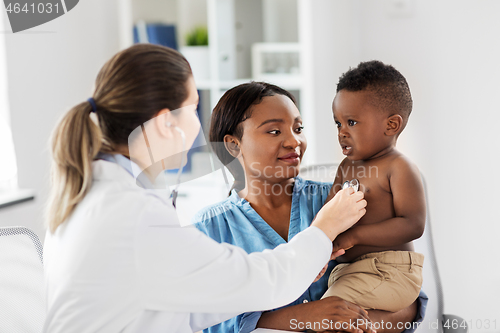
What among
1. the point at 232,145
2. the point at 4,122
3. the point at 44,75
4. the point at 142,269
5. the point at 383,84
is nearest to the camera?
the point at 142,269

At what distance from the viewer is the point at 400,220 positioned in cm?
79

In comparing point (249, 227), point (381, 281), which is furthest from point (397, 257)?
point (249, 227)

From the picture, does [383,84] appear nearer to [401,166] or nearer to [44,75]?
[401,166]

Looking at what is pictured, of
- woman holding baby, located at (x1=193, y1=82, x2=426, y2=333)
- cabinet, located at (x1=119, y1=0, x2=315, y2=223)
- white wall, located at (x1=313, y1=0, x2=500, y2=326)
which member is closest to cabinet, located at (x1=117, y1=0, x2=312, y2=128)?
cabinet, located at (x1=119, y1=0, x2=315, y2=223)

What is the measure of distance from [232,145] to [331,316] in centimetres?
35

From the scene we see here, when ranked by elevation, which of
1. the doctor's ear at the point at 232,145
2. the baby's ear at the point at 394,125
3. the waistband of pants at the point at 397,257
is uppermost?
the baby's ear at the point at 394,125

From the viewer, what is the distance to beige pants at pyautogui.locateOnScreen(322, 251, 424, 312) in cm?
80

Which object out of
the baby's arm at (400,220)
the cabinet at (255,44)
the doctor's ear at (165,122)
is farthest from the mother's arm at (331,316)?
the cabinet at (255,44)

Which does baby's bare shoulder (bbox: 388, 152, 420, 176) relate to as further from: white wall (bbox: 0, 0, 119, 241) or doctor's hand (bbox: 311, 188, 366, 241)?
white wall (bbox: 0, 0, 119, 241)

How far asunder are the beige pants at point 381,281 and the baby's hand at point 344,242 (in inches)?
2.2

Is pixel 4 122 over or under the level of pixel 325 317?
over

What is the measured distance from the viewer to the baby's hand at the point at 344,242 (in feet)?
2.62

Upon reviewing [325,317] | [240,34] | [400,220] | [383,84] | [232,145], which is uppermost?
[240,34]

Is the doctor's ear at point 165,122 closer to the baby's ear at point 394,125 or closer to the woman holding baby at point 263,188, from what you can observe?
the woman holding baby at point 263,188
